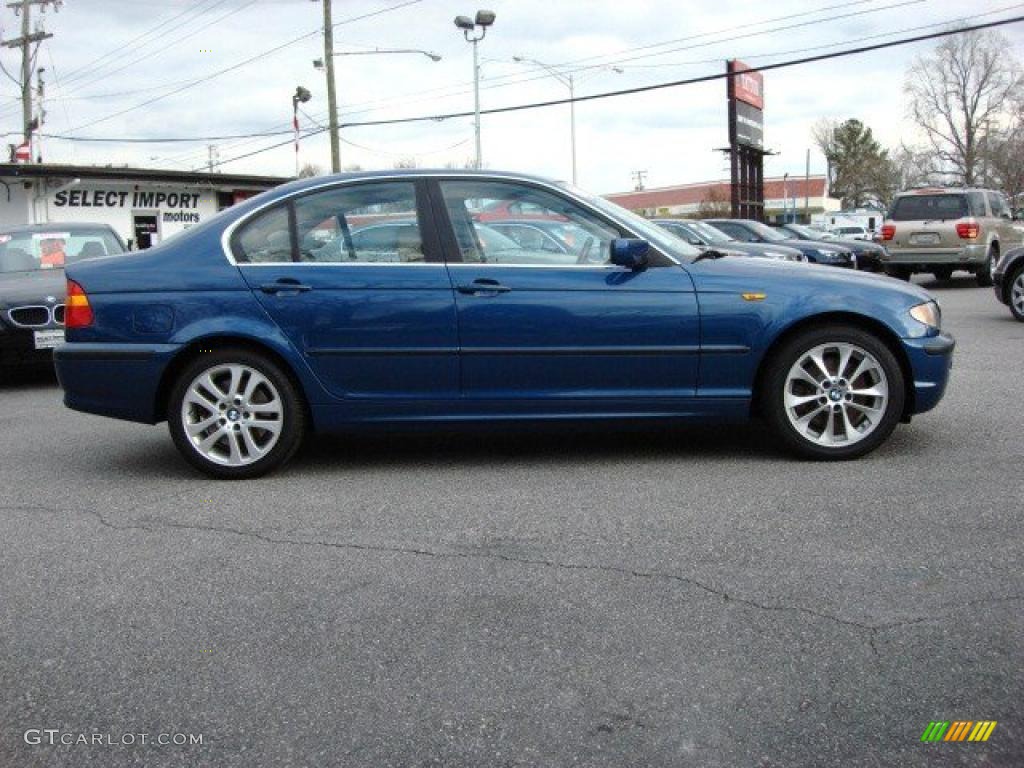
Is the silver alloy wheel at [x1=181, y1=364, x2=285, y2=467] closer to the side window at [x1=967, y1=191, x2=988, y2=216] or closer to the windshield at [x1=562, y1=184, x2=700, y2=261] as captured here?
the windshield at [x1=562, y1=184, x2=700, y2=261]

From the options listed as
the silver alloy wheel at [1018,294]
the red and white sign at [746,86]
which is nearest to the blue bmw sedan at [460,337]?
the silver alloy wheel at [1018,294]

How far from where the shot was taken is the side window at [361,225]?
554 centimetres

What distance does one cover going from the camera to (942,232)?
18.9 metres

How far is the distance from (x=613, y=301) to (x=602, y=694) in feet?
9.11

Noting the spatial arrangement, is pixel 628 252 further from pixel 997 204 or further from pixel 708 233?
pixel 997 204

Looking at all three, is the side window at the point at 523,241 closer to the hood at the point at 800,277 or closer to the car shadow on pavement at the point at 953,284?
→ the hood at the point at 800,277

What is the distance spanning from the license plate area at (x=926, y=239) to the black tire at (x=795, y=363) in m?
14.7

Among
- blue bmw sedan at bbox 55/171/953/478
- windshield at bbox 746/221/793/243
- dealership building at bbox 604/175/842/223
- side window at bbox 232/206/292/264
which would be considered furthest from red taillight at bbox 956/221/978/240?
dealership building at bbox 604/175/842/223

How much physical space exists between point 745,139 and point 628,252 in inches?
1310

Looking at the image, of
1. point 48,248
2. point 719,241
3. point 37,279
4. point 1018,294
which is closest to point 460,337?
point 37,279

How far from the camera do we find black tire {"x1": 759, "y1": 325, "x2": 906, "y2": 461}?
214 inches

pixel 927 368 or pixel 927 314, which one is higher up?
pixel 927 314

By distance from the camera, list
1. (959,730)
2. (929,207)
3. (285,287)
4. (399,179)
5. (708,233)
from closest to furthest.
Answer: (959,730), (285,287), (399,179), (708,233), (929,207)

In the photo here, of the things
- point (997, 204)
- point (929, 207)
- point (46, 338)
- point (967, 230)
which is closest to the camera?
point (46, 338)
